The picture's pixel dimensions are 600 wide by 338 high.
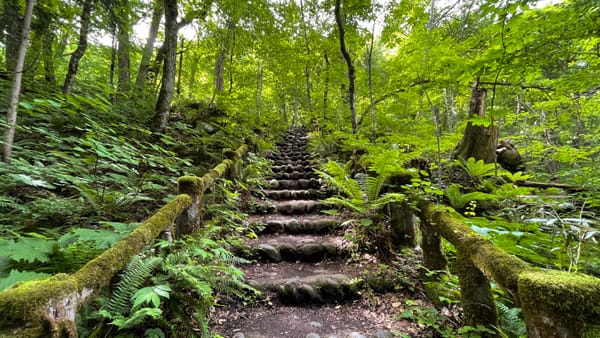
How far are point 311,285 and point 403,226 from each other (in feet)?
4.29

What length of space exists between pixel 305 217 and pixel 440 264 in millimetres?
2281

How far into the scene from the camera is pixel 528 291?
0.97 m

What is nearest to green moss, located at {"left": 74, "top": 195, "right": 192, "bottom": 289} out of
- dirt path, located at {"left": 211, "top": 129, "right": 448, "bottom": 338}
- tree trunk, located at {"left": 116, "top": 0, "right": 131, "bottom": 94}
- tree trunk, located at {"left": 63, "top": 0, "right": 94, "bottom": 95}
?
dirt path, located at {"left": 211, "top": 129, "right": 448, "bottom": 338}

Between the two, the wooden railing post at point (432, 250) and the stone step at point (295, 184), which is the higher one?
the stone step at point (295, 184)

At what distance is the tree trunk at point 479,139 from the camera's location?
563cm

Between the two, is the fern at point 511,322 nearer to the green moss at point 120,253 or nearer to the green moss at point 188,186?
the green moss at point 120,253

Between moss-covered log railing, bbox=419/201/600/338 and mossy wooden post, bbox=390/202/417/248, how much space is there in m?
0.96

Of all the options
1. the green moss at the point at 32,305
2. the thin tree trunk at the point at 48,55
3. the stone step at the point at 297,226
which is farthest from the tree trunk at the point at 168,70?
the green moss at the point at 32,305

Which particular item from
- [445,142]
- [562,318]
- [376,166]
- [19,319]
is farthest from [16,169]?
[445,142]

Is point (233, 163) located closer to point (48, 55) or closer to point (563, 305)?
point (563, 305)

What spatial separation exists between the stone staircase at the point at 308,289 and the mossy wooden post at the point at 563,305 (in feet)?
4.07

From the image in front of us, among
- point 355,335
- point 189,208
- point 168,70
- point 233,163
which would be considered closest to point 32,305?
point 189,208

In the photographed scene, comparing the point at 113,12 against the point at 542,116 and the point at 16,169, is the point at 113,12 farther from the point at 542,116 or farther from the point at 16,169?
the point at 542,116

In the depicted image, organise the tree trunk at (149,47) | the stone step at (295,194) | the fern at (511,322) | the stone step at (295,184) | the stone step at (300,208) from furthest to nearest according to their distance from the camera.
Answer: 1. the tree trunk at (149,47)
2. the stone step at (295,184)
3. the stone step at (295,194)
4. the stone step at (300,208)
5. the fern at (511,322)
